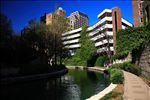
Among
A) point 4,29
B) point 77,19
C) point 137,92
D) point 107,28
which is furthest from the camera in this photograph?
point 77,19

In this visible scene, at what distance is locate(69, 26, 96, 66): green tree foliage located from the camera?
77.5 metres

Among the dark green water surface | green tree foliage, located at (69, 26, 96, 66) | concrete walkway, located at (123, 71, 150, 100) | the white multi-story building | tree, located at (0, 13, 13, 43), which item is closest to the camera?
tree, located at (0, 13, 13, 43)

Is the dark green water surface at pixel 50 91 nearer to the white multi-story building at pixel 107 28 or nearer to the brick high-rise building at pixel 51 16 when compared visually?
the brick high-rise building at pixel 51 16

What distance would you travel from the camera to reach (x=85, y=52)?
7931 cm

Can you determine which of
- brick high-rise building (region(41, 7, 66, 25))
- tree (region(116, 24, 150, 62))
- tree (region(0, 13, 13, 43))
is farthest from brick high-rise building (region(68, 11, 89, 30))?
tree (region(0, 13, 13, 43))

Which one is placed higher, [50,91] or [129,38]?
[129,38]

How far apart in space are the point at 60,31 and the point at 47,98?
4413 cm

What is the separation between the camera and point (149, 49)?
1956 cm

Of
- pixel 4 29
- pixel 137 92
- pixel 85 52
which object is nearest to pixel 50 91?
pixel 137 92

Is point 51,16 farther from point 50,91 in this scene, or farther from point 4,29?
point 4,29

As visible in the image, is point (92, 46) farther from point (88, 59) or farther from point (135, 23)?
point (135, 23)

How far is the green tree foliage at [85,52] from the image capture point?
3051 inches

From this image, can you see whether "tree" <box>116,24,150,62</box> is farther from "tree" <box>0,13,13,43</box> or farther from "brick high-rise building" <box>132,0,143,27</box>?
"tree" <box>0,13,13,43</box>

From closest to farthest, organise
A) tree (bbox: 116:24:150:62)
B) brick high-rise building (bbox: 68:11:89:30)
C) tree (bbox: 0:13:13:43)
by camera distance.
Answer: tree (bbox: 0:13:13:43) → tree (bbox: 116:24:150:62) → brick high-rise building (bbox: 68:11:89:30)
